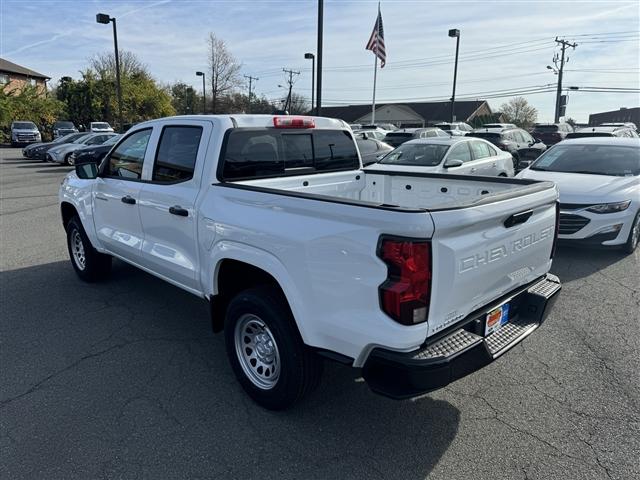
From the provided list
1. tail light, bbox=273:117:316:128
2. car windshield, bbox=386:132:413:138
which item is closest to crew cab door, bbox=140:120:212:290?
tail light, bbox=273:117:316:128

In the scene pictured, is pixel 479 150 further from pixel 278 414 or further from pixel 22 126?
pixel 22 126

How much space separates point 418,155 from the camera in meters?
10.4

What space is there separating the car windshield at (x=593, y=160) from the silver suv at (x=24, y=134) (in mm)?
40522

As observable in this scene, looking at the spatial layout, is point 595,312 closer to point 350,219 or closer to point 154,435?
point 350,219

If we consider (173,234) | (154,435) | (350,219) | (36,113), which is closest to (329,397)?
(154,435)

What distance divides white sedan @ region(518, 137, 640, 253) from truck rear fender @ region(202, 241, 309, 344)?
5197mm

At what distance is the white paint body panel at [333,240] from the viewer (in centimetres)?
236

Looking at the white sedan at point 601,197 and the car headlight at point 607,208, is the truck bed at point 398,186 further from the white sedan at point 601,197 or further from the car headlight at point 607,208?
the car headlight at point 607,208

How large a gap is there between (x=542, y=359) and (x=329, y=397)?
190cm

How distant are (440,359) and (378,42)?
23.9m

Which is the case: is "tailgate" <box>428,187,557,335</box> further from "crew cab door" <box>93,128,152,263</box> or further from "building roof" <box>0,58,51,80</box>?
"building roof" <box>0,58,51,80</box>

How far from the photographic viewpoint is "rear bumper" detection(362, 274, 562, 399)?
2.35 meters

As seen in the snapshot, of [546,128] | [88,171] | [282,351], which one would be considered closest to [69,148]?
[88,171]

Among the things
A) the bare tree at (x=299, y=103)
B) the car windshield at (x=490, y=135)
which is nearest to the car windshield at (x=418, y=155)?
the car windshield at (x=490, y=135)
